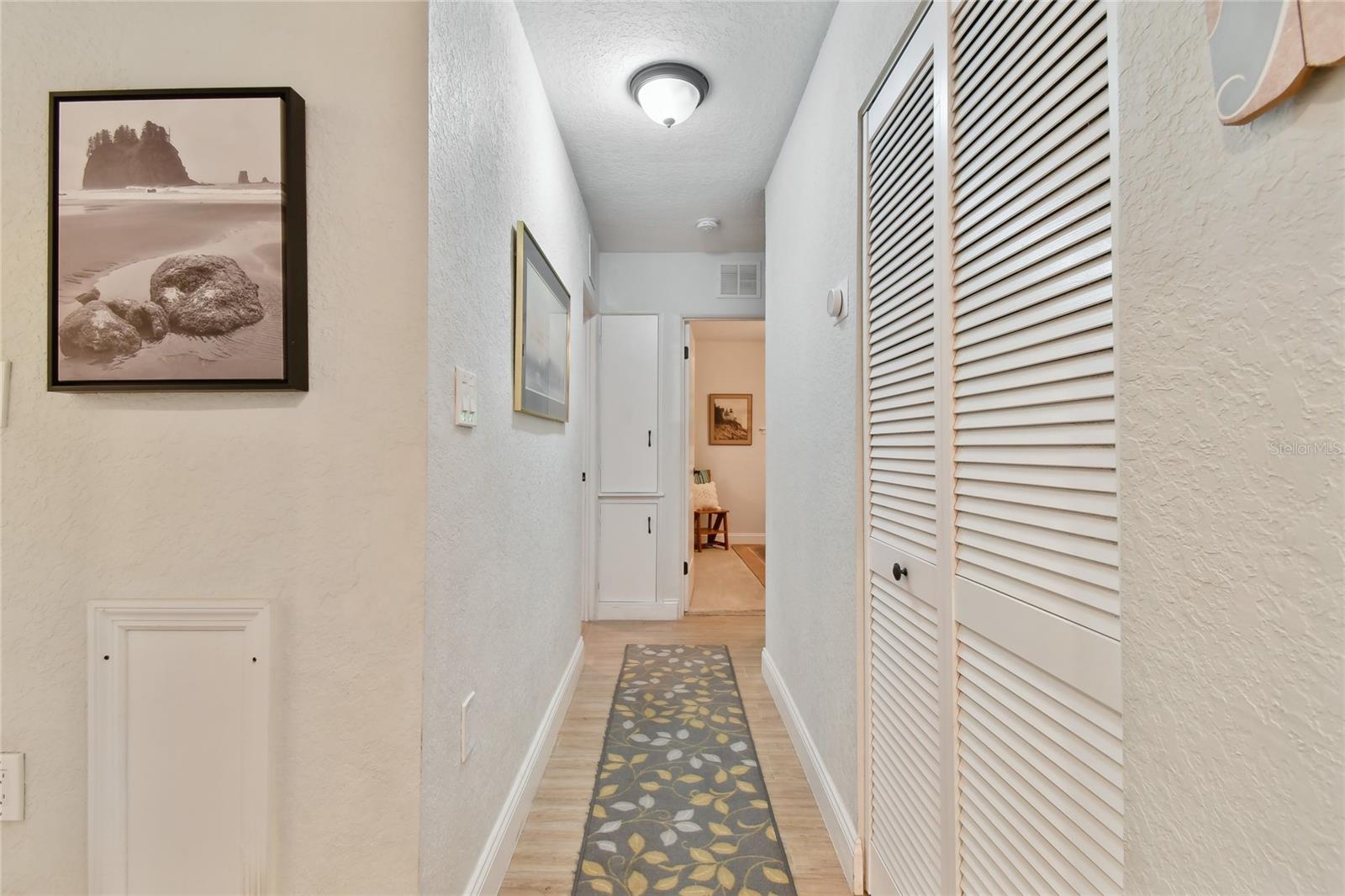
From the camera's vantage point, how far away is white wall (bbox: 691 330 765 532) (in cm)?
749

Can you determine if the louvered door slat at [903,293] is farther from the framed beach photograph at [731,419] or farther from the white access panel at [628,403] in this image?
the framed beach photograph at [731,419]

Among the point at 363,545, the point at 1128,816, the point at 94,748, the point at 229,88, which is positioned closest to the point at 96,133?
the point at 229,88

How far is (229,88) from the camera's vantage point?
111cm

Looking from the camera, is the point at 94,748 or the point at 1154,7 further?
the point at 94,748

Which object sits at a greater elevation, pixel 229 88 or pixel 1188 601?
pixel 229 88

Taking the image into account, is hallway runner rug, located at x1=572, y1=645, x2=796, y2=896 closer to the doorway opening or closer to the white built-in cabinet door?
the white built-in cabinet door

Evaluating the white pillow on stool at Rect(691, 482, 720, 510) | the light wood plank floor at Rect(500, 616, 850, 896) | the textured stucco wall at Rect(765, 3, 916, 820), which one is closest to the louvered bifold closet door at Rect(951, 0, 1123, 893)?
the textured stucco wall at Rect(765, 3, 916, 820)

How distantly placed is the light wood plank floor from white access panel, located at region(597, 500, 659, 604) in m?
0.61

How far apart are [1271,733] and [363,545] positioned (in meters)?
1.25

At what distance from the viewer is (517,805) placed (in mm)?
1741

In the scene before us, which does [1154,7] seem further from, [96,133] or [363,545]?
[96,133]

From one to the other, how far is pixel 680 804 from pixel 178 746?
1.39 m

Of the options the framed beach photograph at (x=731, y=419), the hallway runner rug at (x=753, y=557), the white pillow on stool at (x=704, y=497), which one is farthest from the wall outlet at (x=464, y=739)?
the framed beach photograph at (x=731, y=419)

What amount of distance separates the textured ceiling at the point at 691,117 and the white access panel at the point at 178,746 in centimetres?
184
